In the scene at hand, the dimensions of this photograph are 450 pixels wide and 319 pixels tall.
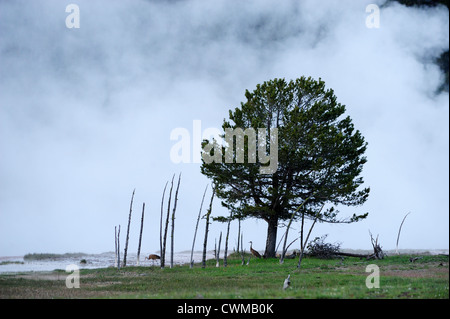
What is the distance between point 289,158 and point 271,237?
882 cm

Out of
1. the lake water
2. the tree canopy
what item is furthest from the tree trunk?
the lake water

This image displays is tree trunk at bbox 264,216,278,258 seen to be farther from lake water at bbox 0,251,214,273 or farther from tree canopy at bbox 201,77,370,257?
lake water at bbox 0,251,214,273

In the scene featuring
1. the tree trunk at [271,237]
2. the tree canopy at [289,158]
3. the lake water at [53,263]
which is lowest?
the lake water at [53,263]

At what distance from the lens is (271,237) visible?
43.5 m

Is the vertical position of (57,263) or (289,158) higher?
(289,158)

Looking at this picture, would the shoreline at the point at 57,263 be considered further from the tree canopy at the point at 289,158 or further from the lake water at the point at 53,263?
the tree canopy at the point at 289,158

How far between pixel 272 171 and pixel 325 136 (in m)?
5.94

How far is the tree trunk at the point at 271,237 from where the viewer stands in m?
43.2

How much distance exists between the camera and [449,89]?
17859 millimetres

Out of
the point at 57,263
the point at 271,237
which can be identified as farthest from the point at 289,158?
the point at 57,263

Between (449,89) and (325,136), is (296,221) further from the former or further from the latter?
(449,89)

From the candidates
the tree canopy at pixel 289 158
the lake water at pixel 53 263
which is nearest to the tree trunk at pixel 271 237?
the tree canopy at pixel 289 158

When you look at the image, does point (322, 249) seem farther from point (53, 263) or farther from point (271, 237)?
point (53, 263)
